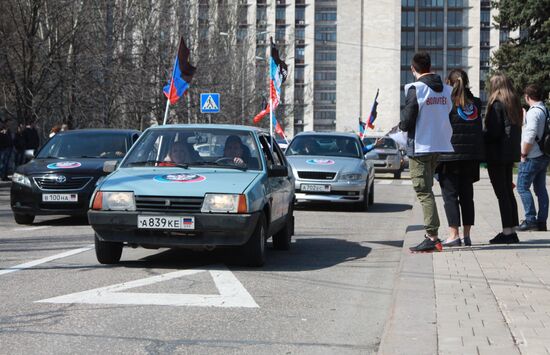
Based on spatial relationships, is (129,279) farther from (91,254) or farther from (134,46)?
(134,46)

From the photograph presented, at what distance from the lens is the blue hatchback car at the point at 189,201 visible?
8.97 meters

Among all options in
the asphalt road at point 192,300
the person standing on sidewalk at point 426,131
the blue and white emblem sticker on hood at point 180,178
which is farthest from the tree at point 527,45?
the blue and white emblem sticker on hood at point 180,178

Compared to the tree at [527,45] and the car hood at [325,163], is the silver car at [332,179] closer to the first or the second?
the car hood at [325,163]

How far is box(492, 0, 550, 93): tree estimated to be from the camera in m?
49.4

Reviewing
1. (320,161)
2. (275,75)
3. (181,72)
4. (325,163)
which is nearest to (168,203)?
(325,163)

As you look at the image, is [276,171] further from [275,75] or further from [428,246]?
[275,75]

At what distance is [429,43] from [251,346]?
116612 millimetres

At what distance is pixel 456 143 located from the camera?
10266mm

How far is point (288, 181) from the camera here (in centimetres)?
1134

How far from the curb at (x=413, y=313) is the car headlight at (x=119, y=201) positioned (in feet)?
8.72

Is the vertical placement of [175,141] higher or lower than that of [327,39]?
lower

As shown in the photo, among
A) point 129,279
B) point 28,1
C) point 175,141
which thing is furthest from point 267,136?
point 28,1

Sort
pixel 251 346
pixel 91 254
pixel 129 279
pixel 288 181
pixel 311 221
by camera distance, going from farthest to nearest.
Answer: pixel 311 221
pixel 288 181
pixel 91 254
pixel 129 279
pixel 251 346

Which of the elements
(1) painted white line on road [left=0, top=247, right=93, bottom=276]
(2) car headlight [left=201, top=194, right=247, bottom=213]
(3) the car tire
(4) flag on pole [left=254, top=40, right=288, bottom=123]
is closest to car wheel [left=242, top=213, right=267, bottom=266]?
(2) car headlight [left=201, top=194, right=247, bottom=213]
